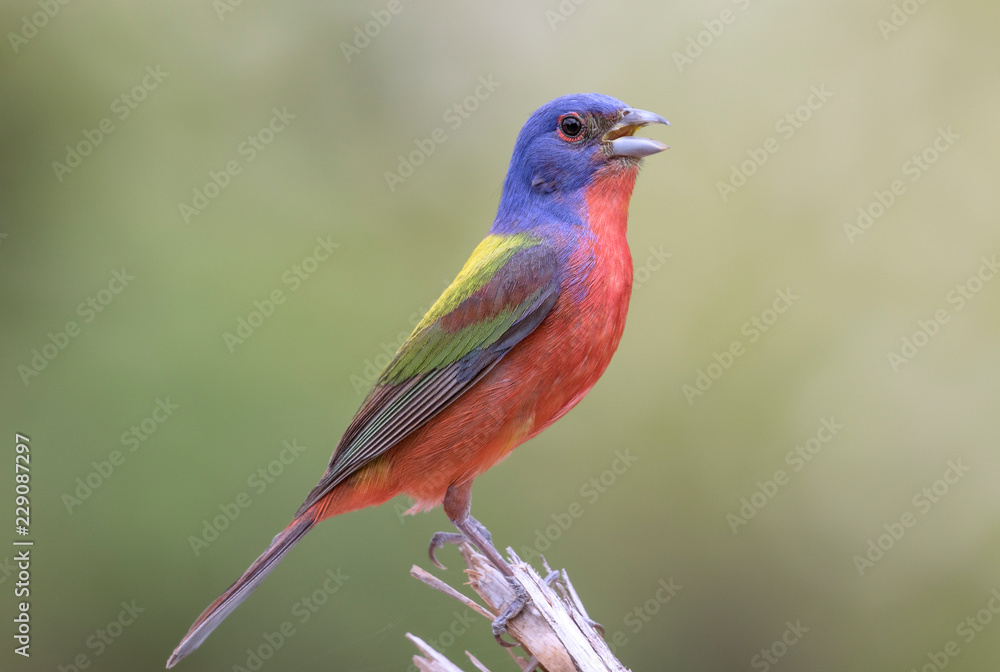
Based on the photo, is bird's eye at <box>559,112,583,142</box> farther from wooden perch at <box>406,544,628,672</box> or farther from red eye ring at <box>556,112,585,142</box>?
wooden perch at <box>406,544,628,672</box>

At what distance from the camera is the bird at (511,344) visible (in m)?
4.24

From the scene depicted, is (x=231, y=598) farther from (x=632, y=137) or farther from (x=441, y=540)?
(x=632, y=137)

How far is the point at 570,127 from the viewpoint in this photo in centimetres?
458

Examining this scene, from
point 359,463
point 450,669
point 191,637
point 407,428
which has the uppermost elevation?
point 407,428

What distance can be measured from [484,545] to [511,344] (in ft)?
3.40

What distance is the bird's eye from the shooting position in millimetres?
4555

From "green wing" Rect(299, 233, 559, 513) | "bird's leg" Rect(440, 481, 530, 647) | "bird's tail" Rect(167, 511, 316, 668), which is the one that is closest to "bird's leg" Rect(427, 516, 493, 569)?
"bird's leg" Rect(440, 481, 530, 647)

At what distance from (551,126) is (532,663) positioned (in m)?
2.68

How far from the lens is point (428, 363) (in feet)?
14.9

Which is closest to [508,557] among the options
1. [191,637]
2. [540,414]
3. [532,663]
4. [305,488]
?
[532,663]

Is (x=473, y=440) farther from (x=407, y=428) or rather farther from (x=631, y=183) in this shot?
(x=631, y=183)

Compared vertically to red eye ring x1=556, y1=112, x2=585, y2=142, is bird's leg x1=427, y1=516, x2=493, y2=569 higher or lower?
lower

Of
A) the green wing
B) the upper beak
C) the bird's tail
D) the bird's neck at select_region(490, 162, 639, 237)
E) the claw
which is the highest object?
the upper beak

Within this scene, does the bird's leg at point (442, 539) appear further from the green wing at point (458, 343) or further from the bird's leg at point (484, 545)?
the green wing at point (458, 343)
